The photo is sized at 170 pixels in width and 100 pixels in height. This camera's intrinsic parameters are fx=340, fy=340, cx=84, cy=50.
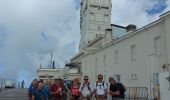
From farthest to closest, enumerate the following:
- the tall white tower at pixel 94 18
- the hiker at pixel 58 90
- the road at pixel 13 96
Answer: the tall white tower at pixel 94 18
the road at pixel 13 96
the hiker at pixel 58 90

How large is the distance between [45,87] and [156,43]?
18.7 metres

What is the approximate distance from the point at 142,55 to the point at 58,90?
19995 mm

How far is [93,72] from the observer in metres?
50.9

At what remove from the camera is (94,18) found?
88875 millimetres

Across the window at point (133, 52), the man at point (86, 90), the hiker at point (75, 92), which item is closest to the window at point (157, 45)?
the window at point (133, 52)

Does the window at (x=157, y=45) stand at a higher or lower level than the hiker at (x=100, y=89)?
higher

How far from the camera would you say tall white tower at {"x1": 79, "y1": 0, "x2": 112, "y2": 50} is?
87062mm

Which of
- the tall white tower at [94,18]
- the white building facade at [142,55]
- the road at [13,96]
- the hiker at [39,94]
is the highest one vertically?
the tall white tower at [94,18]

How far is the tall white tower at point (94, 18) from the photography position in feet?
286

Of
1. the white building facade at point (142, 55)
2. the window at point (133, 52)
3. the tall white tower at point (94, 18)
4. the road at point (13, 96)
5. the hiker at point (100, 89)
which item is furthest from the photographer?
the tall white tower at point (94, 18)

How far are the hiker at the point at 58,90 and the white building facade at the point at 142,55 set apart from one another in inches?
625

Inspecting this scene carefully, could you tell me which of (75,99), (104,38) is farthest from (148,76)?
(104,38)

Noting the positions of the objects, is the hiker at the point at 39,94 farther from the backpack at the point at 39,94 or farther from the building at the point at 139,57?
the building at the point at 139,57

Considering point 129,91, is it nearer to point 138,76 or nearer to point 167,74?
point 138,76
